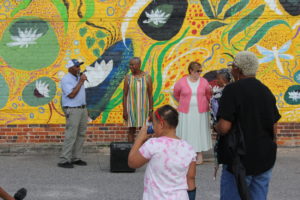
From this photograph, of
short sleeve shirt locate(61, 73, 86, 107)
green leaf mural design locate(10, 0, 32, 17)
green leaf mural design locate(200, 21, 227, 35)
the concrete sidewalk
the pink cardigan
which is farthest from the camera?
green leaf mural design locate(200, 21, 227, 35)

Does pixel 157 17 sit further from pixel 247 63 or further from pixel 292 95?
pixel 247 63

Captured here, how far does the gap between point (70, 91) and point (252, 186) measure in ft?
15.3

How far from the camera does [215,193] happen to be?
289 inches

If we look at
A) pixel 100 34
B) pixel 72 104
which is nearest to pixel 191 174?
pixel 72 104

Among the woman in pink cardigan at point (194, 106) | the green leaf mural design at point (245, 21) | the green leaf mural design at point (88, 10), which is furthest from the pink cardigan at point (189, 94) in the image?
the green leaf mural design at point (88, 10)

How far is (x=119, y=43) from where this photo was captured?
1033 cm

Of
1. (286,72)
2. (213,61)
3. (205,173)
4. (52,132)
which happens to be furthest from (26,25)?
(286,72)

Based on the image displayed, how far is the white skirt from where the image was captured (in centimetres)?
907

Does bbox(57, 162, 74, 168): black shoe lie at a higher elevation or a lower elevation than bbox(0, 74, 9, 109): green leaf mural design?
lower

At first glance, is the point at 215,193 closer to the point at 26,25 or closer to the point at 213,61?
the point at 213,61

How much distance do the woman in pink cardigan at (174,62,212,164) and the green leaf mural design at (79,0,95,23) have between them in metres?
2.35

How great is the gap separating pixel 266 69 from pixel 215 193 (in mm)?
3943

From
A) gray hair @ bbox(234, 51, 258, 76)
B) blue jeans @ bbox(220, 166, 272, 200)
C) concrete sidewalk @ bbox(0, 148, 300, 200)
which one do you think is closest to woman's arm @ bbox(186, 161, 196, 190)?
blue jeans @ bbox(220, 166, 272, 200)

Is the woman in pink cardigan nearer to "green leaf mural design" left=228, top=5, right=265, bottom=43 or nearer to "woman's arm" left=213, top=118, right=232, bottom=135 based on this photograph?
"green leaf mural design" left=228, top=5, right=265, bottom=43
